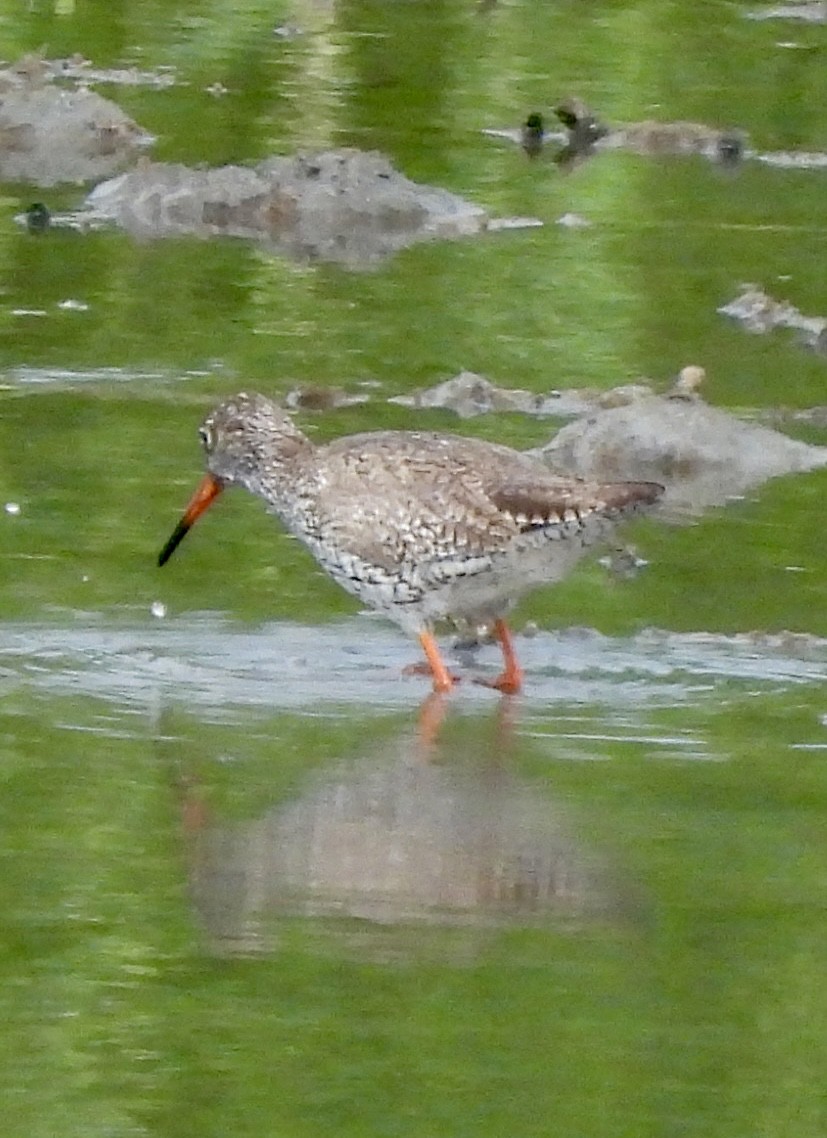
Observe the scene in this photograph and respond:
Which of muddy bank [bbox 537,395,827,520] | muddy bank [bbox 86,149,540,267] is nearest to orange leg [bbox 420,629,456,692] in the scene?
muddy bank [bbox 537,395,827,520]

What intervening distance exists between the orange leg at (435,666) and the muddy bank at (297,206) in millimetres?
6478

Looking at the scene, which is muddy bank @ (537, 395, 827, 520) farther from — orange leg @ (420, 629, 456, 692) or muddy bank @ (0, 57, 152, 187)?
muddy bank @ (0, 57, 152, 187)

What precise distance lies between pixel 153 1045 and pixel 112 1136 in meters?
0.43

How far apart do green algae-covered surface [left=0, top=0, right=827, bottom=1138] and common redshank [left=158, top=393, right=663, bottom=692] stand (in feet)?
0.65

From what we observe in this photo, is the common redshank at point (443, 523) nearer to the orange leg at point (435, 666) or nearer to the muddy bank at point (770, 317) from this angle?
the orange leg at point (435, 666)

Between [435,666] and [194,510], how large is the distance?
120 cm

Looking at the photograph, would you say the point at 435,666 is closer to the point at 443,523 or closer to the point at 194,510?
the point at 443,523

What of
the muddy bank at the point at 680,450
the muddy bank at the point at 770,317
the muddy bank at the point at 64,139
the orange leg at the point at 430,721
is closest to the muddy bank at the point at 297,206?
the muddy bank at the point at 64,139

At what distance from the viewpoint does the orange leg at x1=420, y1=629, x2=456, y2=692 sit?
349 inches

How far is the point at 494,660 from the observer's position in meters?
9.45

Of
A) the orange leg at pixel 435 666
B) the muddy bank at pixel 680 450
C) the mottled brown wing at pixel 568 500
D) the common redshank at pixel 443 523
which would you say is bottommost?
the muddy bank at pixel 680 450

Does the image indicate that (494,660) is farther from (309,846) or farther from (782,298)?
(782,298)

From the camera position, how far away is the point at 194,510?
979 centimetres

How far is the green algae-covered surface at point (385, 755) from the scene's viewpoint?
5.98m
